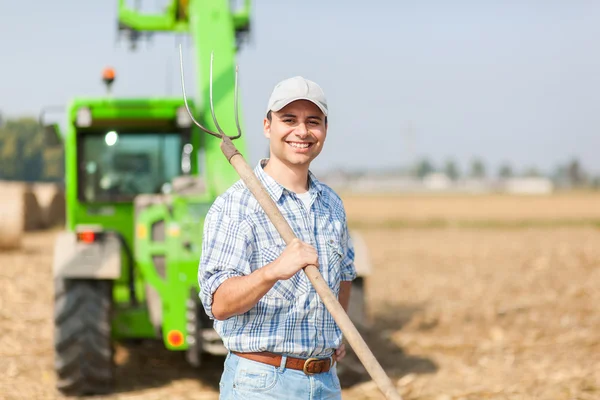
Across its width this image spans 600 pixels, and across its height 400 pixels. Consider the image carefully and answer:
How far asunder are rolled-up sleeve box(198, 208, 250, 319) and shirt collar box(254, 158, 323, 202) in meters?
0.17

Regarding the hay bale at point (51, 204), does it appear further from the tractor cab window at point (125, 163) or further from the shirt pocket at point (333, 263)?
the shirt pocket at point (333, 263)

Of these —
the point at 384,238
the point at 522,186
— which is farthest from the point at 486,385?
the point at 522,186

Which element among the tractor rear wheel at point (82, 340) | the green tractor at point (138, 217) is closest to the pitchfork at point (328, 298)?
the green tractor at point (138, 217)

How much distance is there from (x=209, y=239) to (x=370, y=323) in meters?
6.73

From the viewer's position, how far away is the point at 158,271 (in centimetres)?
602

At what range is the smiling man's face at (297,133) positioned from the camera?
8.66ft

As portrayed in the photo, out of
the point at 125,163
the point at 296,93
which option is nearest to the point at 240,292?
the point at 296,93

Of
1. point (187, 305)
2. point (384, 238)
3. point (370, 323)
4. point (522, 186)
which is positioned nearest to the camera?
point (187, 305)

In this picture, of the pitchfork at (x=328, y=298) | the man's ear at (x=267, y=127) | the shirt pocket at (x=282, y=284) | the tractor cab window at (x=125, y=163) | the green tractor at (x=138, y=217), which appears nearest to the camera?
the pitchfork at (x=328, y=298)

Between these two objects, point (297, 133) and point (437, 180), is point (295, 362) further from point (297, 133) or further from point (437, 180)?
point (437, 180)

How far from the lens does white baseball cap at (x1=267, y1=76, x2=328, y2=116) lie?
102 inches

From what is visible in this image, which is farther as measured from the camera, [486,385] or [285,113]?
[486,385]

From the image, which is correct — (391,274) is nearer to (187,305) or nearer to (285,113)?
(187,305)

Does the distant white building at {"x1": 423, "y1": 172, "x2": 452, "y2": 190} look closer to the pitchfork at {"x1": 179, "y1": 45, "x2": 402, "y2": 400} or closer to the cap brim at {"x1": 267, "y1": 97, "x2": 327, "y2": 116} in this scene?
the cap brim at {"x1": 267, "y1": 97, "x2": 327, "y2": 116}
